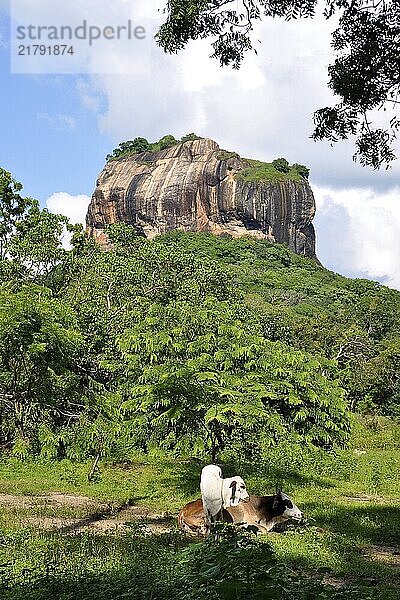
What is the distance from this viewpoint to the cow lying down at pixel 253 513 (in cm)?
883

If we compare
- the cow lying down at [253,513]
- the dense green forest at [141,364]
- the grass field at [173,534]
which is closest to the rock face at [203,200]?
the dense green forest at [141,364]

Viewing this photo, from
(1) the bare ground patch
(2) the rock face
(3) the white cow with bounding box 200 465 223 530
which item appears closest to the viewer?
(1) the bare ground patch

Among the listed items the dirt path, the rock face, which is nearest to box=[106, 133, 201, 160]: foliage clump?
the rock face

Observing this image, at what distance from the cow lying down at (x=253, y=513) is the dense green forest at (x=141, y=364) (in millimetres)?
1320

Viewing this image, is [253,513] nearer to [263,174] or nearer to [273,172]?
[263,174]

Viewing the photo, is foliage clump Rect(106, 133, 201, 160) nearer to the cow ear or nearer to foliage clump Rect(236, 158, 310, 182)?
foliage clump Rect(236, 158, 310, 182)

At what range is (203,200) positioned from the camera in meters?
75.0

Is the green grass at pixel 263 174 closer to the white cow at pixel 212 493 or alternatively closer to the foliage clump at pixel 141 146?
the foliage clump at pixel 141 146

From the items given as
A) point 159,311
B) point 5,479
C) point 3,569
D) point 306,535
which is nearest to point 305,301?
point 159,311

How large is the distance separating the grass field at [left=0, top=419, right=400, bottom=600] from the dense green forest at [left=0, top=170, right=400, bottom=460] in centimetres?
73

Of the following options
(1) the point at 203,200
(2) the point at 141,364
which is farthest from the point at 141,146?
(2) the point at 141,364

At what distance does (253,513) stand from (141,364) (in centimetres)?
589

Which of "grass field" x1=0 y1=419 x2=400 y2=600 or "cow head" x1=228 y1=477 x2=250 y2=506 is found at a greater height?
"cow head" x1=228 y1=477 x2=250 y2=506

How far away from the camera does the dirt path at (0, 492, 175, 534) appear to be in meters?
8.98
